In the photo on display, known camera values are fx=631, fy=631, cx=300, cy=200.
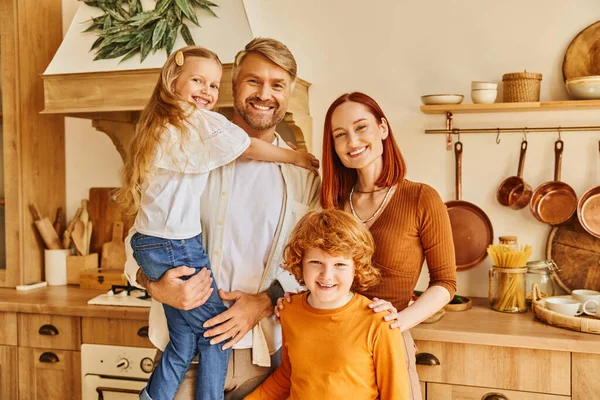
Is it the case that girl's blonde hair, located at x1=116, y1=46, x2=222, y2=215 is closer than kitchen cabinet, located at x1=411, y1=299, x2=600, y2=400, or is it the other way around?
girl's blonde hair, located at x1=116, y1=46, x2=222, y2=215

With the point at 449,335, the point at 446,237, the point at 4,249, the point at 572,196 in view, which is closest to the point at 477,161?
the point at 572,196

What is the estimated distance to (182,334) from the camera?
1.77m

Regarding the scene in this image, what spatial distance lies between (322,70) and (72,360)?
1.63m

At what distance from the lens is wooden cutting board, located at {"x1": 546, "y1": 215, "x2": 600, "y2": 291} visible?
8.19 feet

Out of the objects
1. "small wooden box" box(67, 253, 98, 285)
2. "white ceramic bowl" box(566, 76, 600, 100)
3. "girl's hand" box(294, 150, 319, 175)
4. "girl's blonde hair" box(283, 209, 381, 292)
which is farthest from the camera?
"small wooden box" box(67, 253, 98, 285)

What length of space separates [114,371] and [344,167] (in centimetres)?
136

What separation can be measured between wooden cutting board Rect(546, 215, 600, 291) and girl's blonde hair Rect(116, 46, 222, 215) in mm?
1621

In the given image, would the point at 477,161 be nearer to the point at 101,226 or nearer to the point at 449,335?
the point at 449,335

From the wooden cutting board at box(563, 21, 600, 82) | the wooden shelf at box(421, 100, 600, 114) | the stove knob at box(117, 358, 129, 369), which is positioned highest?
the wooden cutting board at box(563, 21, 600, 82)

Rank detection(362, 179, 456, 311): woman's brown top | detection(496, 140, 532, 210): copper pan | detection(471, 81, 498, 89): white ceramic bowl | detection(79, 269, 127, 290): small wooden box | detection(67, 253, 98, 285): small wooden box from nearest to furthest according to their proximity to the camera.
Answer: detection(362, 179, 456, 311): woman's brown top, detection(471, 81, 498, 89): white ceramic bowl, detection(496, 140, 532, 210): copper pan, detection(79, 269, 127, 290): small wooden box, detection(67, 253, 98, 285): small wooden box

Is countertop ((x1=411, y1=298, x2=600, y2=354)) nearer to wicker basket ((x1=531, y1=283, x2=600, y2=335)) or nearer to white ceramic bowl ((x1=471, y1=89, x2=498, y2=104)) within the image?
wicker basket ((x1=531, y1=283, x2=600, y2=335))

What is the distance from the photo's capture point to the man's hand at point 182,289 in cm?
170

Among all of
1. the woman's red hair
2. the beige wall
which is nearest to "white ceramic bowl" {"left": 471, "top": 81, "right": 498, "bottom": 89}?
the beige wall

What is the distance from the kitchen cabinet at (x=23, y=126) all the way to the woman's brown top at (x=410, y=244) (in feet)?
6.25
